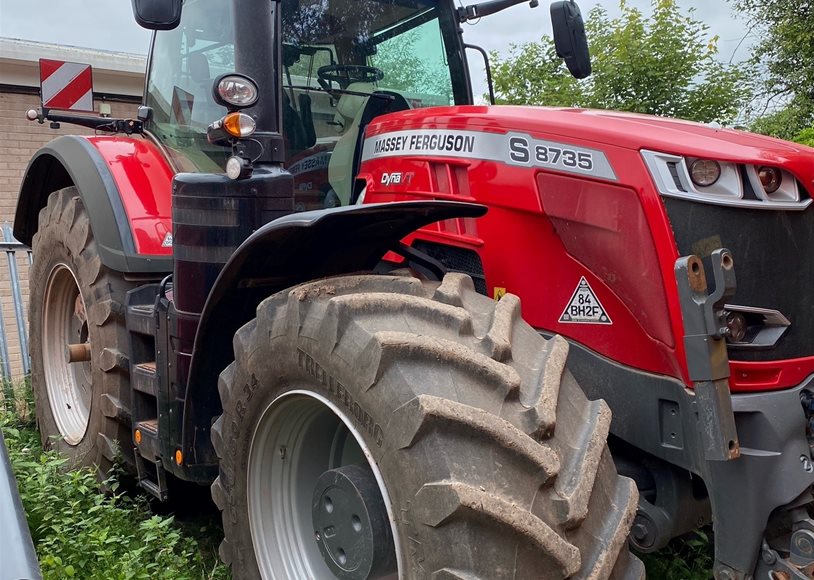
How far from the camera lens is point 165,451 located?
2848 mm

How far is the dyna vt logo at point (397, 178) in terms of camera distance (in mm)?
2648

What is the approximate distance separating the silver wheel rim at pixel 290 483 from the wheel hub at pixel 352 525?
14 centimetres

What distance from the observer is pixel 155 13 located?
2465 mm

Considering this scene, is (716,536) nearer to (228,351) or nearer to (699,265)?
(699,265)

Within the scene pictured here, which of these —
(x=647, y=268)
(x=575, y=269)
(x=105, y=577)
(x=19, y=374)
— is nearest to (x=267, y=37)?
(x=575, y=269)

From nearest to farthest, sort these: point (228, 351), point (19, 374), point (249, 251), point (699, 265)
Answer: point (699, 265) < point (249, 251) < point (228, 351) < point (19, 374)

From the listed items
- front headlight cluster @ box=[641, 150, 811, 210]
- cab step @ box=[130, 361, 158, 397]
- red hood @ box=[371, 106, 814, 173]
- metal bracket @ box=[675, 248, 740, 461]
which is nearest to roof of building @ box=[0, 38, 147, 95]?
cab step @ box=[130, 361, 158, 397]

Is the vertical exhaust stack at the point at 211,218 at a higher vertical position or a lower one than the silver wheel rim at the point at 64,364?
higher

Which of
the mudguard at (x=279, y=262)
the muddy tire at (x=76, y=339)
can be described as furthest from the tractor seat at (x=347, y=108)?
the muddy tire at (x=76, y=339)

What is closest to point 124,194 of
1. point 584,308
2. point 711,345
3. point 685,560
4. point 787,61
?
point 584,308

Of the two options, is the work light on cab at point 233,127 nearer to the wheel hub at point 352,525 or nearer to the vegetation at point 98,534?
the wheel hub at point 352,525

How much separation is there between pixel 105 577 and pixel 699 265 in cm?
217

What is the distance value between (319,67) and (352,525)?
186 cm

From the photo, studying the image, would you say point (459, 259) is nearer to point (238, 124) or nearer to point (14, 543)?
point (238, 124)
